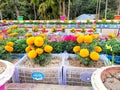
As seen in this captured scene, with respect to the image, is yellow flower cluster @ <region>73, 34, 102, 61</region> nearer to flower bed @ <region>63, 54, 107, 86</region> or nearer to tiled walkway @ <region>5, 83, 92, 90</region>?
flower bed @ <region>63, 54, 107, 86</region>

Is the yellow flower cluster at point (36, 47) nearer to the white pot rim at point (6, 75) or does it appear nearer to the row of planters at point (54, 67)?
the row of planters at point (54, 67)

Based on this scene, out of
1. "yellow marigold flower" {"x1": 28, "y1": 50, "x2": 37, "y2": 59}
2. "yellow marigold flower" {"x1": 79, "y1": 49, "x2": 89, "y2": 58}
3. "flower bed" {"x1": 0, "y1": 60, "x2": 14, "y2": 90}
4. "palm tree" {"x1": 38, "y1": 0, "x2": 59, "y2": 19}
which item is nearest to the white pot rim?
"flower bed" {"x1": 0, "y1": 60, "x2": 14, "y2": 90}

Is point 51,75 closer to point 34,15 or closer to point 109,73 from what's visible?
point 109,73

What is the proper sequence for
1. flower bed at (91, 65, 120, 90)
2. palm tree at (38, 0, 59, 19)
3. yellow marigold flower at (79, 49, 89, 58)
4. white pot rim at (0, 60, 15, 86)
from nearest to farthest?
flower bed at (91, 65, 120, 90) → white pot rim at (0, 60, 15, 86) → yellow marigold flower at (79, 49, 89, 58) → palm tree at (38, 0, 59, 19)

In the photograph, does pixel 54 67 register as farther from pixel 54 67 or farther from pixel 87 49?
pixel 87 49

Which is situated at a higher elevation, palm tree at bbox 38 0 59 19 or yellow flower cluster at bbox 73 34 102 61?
palm tree at bbox 38 0 59 19

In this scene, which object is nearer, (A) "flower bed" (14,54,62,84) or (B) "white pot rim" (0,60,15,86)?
(B) "white pot rim" (0,60,15,86)

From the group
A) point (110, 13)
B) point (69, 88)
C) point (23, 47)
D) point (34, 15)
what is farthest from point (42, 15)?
point (69, 88)

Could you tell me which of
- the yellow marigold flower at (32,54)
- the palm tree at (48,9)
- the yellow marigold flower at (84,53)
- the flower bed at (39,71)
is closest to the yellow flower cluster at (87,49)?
the yellow marigold flower at (84,53)

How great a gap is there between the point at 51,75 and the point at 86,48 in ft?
1.83

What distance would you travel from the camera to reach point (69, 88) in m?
2.13

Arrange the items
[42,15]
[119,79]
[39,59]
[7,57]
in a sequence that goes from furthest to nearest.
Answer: [42,15]
[7,57]
[39,59]
[119,79]

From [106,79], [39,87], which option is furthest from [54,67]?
[106,79]

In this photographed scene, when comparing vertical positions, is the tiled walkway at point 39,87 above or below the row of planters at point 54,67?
below
